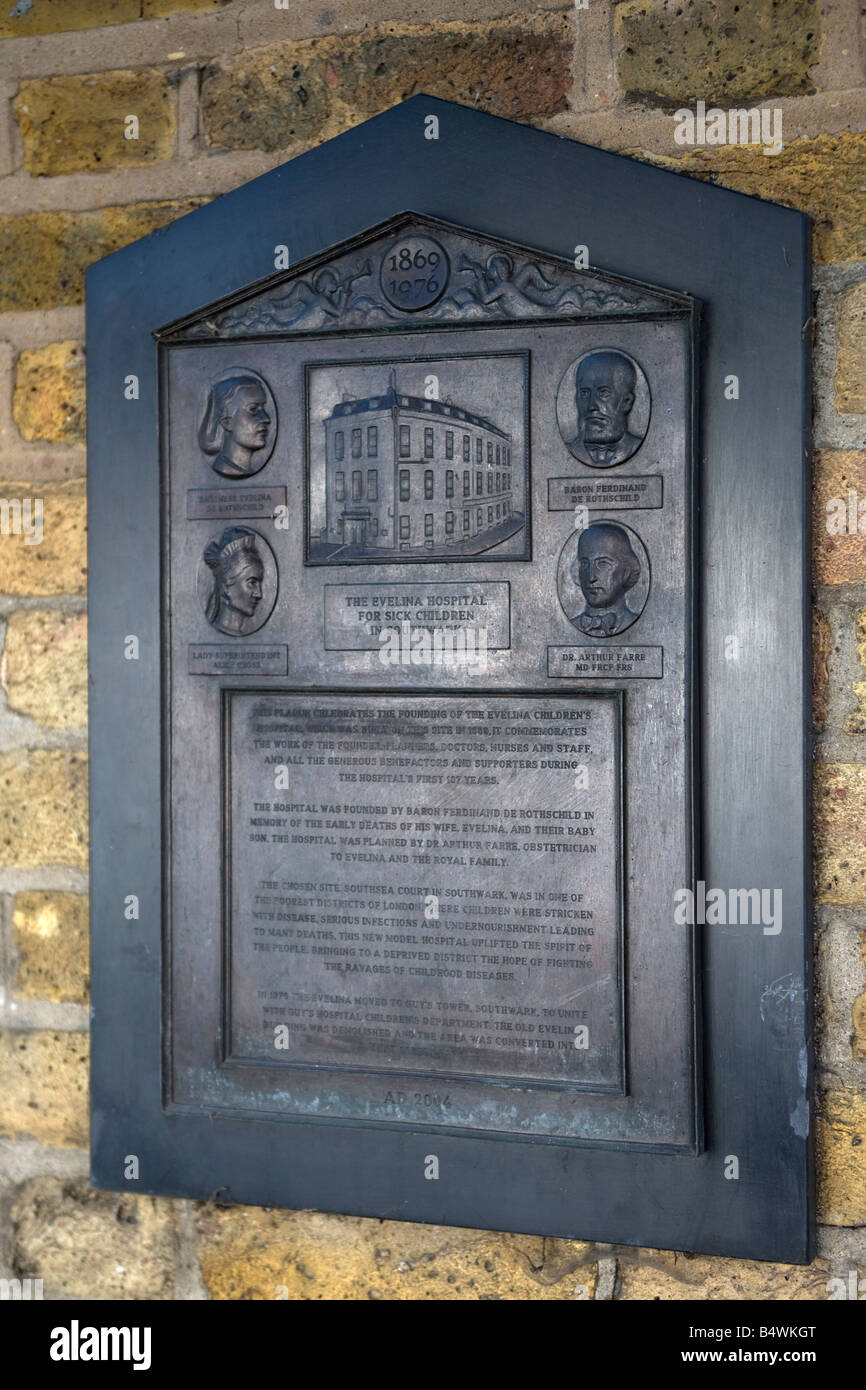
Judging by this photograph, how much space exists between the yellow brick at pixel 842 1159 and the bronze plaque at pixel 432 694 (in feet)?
0.83

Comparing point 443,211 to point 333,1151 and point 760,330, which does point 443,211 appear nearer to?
point 760,330

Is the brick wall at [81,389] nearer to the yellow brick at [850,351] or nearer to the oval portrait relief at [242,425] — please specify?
the yellow brick at [850,351]

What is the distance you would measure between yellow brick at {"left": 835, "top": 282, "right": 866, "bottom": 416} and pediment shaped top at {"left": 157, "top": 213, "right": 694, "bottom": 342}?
0.84ft

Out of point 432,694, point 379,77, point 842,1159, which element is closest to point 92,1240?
point 432,694

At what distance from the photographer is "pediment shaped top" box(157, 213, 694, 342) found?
2.02 metres

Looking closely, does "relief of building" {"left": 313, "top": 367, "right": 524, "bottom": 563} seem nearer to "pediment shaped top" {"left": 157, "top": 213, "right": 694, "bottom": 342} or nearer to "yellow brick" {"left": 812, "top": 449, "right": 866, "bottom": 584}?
"pediment shaped top" {"left": 157, "top": 213, "right": 694, "bottom": 342}

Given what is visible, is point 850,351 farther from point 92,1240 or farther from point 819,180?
point 92,1240

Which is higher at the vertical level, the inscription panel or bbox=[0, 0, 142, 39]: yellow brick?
bbox=[0, 0, 142, 39]: yellow brick

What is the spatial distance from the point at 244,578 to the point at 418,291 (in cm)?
57

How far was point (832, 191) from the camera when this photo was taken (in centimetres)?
200

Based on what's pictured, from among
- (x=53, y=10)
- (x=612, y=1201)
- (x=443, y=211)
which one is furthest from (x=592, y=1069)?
(x=53, y=10)

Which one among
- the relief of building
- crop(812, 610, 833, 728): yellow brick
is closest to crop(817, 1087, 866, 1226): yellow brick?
crop(812, 610, 833, 728): yellow brick

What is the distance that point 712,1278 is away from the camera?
2082mm

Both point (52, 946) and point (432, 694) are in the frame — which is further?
point (52, 946)
